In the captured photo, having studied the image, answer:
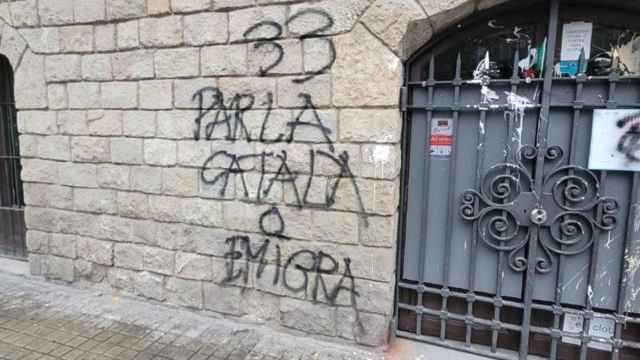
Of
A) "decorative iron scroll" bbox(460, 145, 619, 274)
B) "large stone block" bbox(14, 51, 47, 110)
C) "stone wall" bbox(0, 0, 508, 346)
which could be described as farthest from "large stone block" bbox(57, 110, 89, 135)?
"decorative iron scroll" bbox(460, 145, 619, 274)

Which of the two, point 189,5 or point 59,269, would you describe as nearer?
point 189,5

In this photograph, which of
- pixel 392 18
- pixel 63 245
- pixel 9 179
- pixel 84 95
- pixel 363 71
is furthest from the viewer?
pixel 9 179

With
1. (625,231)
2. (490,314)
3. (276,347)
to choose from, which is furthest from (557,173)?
(276,347)

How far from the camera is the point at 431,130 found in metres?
2.87

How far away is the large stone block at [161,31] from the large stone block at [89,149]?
0.99 meters

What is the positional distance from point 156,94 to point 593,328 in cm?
364

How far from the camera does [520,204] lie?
8.86ft

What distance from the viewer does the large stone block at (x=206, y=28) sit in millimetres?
3090

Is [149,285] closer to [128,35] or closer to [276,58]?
[128,35]

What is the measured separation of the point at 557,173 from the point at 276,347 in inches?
90.5

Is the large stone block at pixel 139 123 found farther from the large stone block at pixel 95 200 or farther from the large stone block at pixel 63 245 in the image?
the large stone block at pixel 63 245

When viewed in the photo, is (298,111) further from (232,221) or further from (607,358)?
(607,358)

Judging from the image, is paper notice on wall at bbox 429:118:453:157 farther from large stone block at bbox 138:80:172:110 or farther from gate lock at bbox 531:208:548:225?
large stone block at bbox 138:80:172:110

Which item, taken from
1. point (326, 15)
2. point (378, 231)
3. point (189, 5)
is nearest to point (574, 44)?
point (326, 15)
